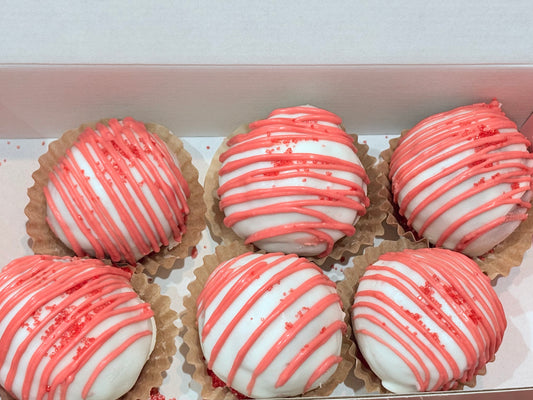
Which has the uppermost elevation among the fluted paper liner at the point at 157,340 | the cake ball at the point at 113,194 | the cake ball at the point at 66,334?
the cake ball at the point at 113,194

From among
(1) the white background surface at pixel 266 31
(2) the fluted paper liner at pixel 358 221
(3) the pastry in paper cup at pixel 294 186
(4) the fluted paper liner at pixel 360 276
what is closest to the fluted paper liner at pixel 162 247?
(2) the fluted paper liner at pixel 358 221

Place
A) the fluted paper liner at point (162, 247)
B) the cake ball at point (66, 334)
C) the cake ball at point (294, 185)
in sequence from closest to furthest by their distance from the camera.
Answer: the cake ball at point (66, 334) < the cake ball at point (294, 185) < the fluted paper liner at point (162, 247)

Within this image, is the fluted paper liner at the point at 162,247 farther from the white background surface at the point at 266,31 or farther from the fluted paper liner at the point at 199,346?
the white background surface at the point at 266,31

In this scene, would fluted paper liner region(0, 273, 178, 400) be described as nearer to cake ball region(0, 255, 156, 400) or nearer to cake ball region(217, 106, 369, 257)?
cake ball region(0, 255, 156, 400)

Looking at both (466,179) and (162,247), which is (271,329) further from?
(466,179)

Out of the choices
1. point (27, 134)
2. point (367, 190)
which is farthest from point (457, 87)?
point (27, 134)

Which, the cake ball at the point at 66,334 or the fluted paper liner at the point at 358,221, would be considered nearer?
the cake ball at the point at 66,334

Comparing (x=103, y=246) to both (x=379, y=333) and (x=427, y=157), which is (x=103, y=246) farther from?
(x=427, y=157)
